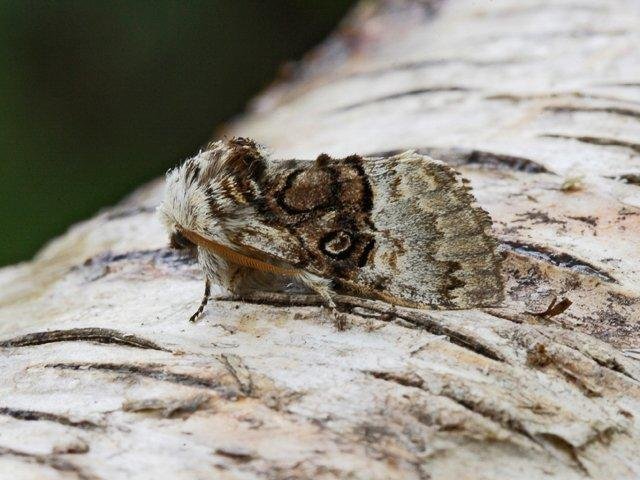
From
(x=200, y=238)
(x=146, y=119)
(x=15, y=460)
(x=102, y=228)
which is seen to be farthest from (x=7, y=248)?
(x=15, y=460)

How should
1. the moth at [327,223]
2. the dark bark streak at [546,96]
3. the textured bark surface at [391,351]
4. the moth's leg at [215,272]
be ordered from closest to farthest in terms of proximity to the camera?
the textured bark surface at [391,351] → the moth at [327,223] → the moth's leg at [215,272] → the dark bark streak at [546,96]

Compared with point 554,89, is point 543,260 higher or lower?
lower

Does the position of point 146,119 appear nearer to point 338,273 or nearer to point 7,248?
point 7,248

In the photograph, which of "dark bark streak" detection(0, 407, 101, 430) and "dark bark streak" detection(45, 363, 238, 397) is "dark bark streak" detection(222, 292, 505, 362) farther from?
"dark bark streak" detection(0, 407, 101, 430)

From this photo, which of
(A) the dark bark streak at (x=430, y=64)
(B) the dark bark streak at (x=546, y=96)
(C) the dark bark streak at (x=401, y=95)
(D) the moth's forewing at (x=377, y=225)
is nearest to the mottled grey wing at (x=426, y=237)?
(D) the moth's forewing at (x=377, y=225)

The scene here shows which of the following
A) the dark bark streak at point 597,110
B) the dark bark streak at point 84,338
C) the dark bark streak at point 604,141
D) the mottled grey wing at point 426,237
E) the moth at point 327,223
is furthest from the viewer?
the dark bark streak at point 597,110

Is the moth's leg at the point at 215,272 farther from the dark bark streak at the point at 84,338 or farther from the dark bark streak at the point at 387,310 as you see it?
the dark bark streak at the point at 84,338

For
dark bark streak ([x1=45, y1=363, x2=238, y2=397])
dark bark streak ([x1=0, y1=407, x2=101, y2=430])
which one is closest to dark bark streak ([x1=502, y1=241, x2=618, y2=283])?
dark bark streak ([x1=45, y1=363, x2=238, y2=397])
